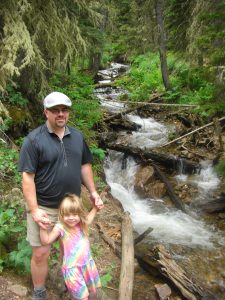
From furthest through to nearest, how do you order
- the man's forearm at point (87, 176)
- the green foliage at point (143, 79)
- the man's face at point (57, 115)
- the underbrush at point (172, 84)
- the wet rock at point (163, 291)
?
the green foliage at point (143, 79)
the underbrush at point (172, 84)
the wet rock at point (163, 291)
the man's forearm at point (87, 176)
the man's face at point (57, 115)

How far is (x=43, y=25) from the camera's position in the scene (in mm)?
8156

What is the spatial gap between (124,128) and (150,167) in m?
3.97

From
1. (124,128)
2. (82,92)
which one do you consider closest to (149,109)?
(124,128)

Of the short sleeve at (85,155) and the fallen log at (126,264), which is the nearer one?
the short sleeve at (85,155)

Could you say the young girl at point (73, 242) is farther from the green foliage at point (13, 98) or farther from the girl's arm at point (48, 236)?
the green foliage at point (13, 98)

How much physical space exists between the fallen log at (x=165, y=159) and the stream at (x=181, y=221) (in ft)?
0.67

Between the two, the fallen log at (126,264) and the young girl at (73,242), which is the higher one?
Result: the young girl at (73,242)

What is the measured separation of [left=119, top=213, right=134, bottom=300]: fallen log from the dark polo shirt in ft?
7.10

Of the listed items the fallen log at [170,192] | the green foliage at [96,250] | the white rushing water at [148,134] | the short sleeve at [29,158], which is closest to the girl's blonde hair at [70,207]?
the short sleeve at [29,158]

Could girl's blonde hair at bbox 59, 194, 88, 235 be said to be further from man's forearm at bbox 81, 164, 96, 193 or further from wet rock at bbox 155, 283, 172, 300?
wet rock at bbox 155, 283, 172, 300

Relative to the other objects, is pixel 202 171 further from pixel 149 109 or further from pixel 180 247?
pixel 149 109

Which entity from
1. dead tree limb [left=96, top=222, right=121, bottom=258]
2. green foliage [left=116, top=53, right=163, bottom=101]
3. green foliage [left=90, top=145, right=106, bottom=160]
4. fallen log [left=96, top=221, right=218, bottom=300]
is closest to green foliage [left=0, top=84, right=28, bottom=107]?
green foliage [left=90, top=145, right=106, bottom=160]

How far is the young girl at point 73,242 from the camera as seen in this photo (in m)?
3.94

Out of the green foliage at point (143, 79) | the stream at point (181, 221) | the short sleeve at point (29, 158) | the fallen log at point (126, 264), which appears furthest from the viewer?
the green foliage at point (143, 79)
